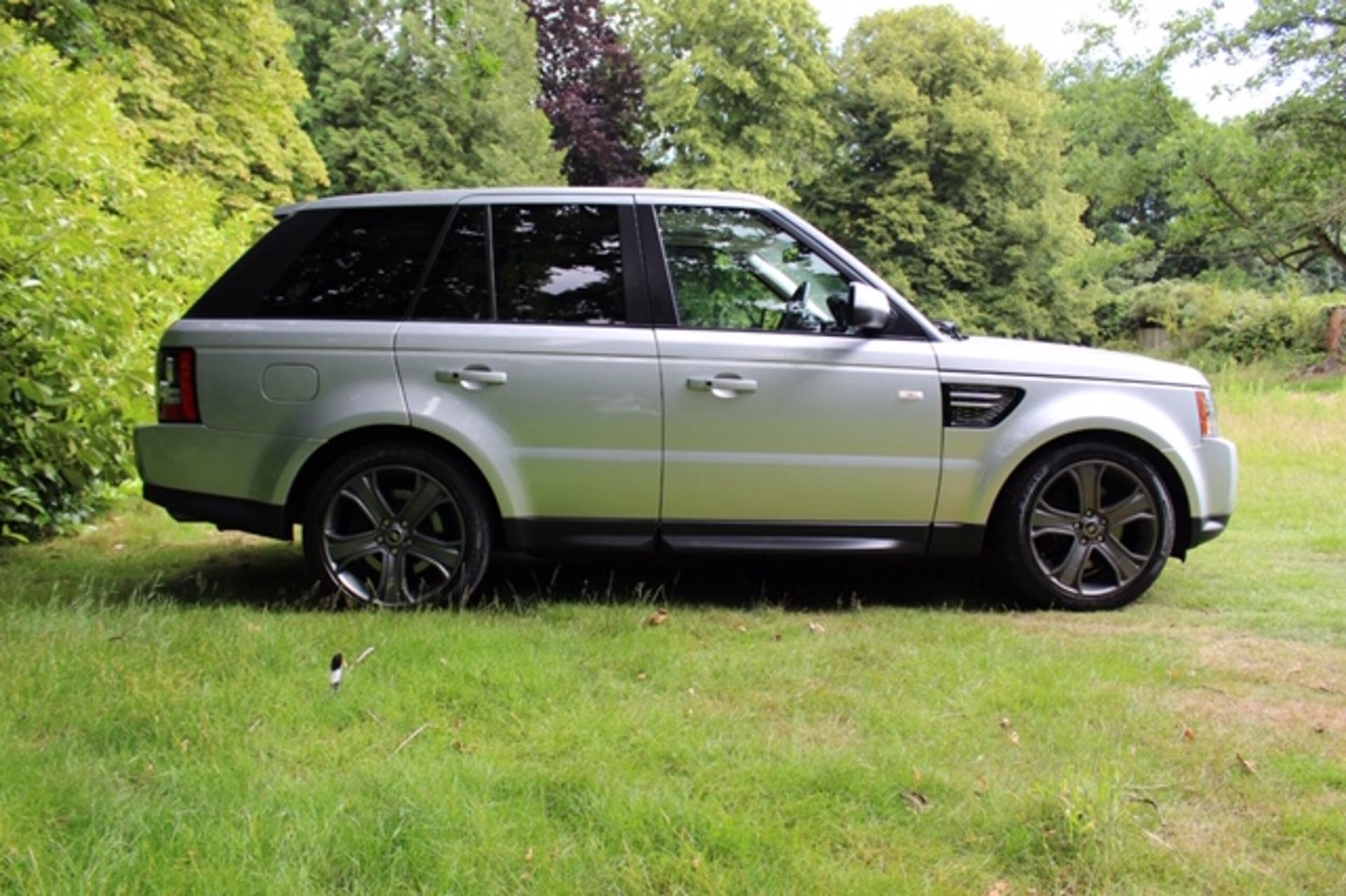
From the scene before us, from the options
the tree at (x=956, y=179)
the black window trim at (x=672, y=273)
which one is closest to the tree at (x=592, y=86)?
the tree at (x=956, y=179)

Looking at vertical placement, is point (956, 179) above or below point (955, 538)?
above

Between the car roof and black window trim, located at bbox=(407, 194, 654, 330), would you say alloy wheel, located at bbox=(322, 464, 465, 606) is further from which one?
the car roof

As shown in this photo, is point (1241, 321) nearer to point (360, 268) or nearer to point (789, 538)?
point (789, 538)

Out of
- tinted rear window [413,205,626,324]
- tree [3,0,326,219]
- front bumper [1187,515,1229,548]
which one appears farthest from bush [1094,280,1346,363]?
tinted rear window [413,205,626,324]

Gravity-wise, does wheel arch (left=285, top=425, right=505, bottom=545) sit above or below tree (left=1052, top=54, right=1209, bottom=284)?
below

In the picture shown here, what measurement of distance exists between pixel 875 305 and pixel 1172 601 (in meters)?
2.00

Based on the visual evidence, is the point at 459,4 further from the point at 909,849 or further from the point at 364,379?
the point at 909,849

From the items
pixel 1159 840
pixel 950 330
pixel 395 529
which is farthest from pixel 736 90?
pixel 1159 840

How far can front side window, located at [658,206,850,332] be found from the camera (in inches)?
163

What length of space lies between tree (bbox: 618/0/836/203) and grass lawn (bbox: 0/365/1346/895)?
32.1 m

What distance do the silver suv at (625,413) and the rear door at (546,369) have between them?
0.03 ft

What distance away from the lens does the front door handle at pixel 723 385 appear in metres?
4.00

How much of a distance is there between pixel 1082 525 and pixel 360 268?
10.9 feet

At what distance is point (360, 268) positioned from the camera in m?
4.18
